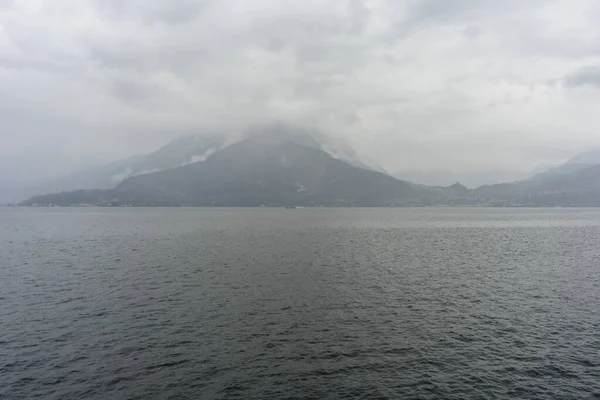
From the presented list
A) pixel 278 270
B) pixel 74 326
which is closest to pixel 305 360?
pixel 74 326

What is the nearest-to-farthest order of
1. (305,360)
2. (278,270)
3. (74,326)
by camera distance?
(305,360) → (74,326) → (278,270)

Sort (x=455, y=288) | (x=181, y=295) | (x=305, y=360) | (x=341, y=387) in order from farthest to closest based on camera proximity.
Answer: (x=455, y=288), (x=181, y=295), (x=305, y=360), (x=341, y=387)

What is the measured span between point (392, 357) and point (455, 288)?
120 feet

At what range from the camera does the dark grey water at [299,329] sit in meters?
36.5

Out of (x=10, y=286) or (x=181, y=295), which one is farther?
(x=10, y=286)

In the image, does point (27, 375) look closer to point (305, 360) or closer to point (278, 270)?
point (305, 360)

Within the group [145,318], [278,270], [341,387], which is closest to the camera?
[341,387]

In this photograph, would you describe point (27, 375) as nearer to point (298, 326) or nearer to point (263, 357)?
point (263, 357)

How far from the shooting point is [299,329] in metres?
51.2

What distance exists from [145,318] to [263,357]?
884 inches

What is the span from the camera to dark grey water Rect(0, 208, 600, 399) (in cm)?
3653

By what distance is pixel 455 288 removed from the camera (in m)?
72.9

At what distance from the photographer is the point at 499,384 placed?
→ 36281 mm

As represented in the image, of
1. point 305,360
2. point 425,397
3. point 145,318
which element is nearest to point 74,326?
point 145,318
